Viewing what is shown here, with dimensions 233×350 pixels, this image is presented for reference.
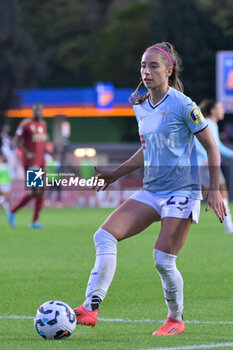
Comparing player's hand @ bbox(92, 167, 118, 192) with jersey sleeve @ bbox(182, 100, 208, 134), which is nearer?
jersey sleeve @ bbox(182, 100, 208, 134)

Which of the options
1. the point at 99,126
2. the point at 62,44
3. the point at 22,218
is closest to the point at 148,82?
the point at 22,218

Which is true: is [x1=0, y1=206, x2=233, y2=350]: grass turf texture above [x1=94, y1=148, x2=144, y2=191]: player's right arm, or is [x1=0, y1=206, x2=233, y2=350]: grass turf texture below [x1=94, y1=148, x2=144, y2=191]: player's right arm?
below

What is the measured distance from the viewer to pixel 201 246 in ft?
53.5

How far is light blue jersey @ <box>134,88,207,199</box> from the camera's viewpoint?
7484mm

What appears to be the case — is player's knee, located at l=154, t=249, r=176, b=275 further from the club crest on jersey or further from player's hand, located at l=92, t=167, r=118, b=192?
the club crest on jersey

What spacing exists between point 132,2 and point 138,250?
8099 cm

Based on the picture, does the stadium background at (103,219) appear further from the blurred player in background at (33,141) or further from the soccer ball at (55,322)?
the blurred player in background at (33,141)

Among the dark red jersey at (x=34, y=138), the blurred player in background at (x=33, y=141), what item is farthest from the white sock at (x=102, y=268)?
the dark red jersey at (x=34, y=138)

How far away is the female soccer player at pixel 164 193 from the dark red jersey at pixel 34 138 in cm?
1230

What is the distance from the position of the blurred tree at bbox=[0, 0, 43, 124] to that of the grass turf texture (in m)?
44.9

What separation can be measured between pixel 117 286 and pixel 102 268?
361 cm

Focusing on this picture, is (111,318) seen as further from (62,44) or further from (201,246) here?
(62,44)

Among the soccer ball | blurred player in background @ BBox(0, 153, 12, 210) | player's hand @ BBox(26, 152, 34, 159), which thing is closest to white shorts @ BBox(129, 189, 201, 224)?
the soccer ball

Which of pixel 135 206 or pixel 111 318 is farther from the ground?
pixel 135 206
